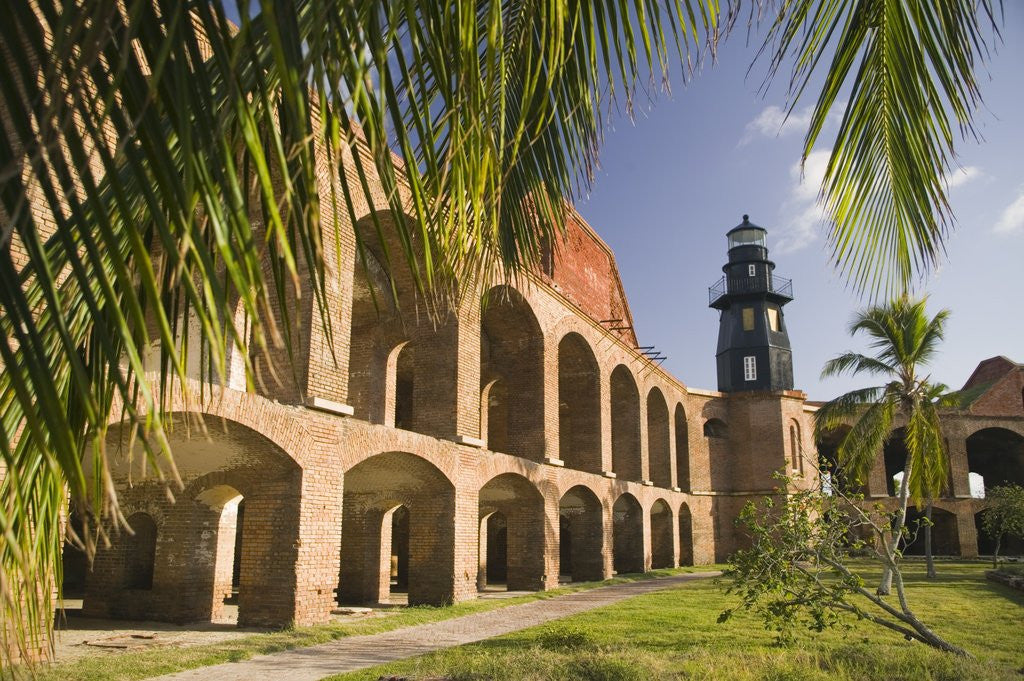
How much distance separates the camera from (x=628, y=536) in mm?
21406

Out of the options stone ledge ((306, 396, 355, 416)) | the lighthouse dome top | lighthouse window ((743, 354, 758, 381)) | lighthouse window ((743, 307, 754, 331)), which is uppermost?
the lighthouse dome top

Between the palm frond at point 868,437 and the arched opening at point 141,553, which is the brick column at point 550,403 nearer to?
the palm frond at point 868,437

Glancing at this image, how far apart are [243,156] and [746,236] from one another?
35930 mm

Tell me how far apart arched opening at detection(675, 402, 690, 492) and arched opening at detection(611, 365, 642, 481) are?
536cm

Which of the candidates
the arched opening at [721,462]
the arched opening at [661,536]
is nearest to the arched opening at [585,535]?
the arched opening at [661,536]

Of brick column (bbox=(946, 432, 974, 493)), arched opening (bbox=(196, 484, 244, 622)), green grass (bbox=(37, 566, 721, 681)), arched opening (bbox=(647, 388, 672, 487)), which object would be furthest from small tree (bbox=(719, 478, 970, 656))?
brick column (bbox=(946, 432, 974, 493))

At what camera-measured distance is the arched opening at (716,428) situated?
29234 millimetres

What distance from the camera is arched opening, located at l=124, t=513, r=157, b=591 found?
10648 mm

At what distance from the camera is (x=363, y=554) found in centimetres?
1357

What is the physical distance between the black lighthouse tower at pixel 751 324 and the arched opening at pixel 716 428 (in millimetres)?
3751

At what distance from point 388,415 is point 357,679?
9.42 meters

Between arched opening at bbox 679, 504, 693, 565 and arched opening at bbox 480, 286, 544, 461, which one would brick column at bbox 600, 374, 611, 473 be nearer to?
arched opening at bbox 480, 286, 544, 461

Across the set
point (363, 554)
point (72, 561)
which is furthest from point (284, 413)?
point (72, 561)

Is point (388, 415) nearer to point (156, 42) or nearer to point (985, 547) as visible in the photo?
point (156, 42)
